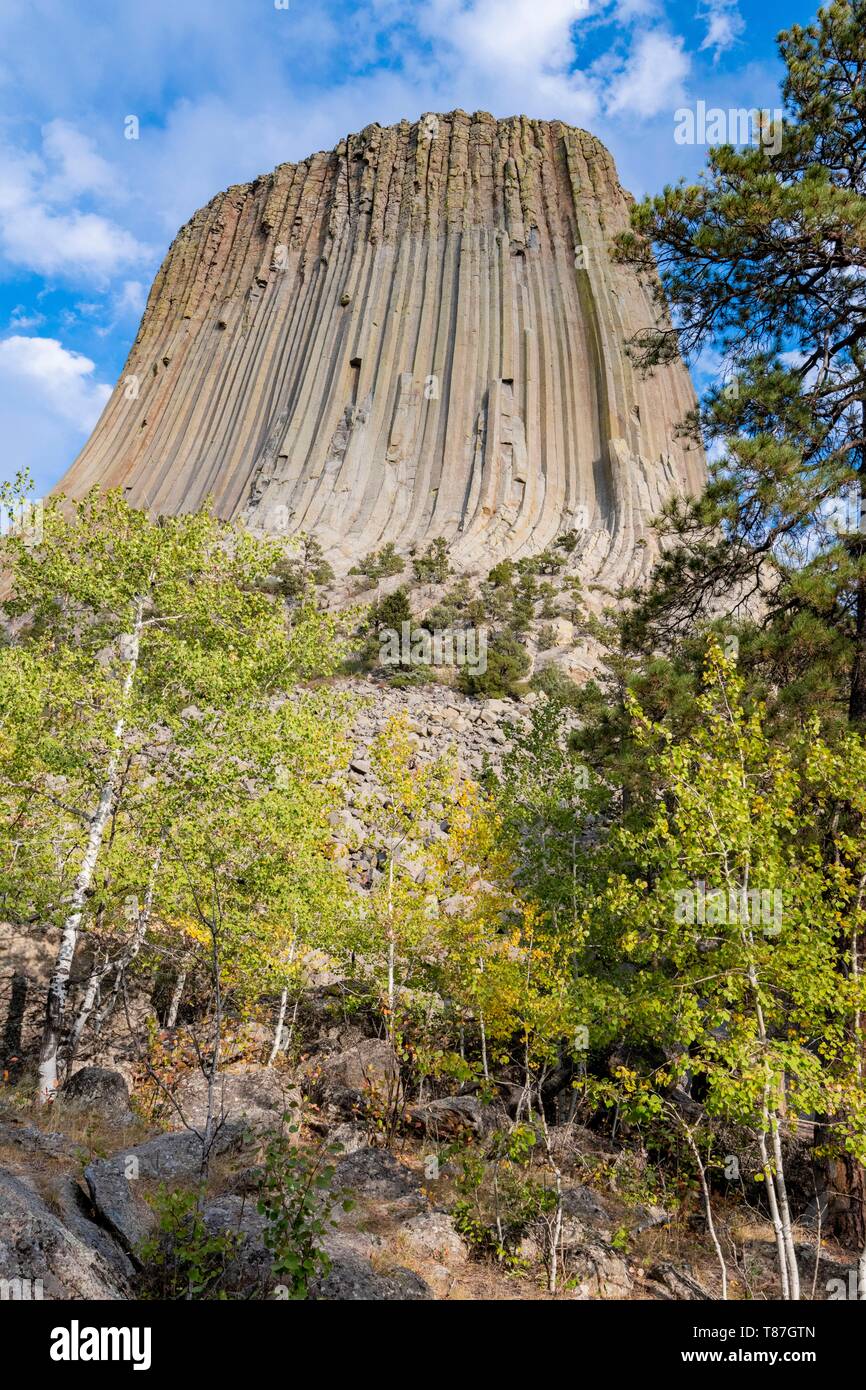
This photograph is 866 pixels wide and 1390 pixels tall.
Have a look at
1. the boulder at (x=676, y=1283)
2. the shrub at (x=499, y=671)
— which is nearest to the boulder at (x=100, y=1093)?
the boulder at (x=676, y=1283)

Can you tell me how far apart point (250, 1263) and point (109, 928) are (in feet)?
26.0

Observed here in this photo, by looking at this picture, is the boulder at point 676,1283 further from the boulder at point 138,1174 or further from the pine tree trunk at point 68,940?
the pine tree trunk at point 68,940

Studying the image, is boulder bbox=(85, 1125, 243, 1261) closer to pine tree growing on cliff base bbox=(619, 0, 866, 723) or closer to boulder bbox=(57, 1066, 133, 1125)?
boulder bbox=(57, 1066, 133, 1125)

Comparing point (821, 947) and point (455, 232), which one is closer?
point (821, 947)

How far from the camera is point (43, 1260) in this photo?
156 inches

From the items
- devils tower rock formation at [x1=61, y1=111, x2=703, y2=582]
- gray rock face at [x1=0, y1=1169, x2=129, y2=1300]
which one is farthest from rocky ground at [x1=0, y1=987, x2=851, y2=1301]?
devils tower rock formation at [x1=61, y1=111, x2=703, y2=582]

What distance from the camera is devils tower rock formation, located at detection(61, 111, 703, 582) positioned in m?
43.4

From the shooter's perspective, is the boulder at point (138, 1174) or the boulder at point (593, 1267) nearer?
the boulder at point (138, 1174)

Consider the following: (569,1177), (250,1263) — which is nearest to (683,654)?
(569,1177)

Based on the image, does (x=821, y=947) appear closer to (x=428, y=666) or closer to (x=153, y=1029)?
(x=153, y=1029)

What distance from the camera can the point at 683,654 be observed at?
10.2 metres

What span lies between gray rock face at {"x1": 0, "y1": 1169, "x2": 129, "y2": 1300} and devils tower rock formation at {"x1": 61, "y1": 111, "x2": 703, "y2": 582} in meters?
35.9

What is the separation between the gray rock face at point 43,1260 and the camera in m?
3.79

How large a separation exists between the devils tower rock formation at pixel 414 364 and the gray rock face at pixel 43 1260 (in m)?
35.9
